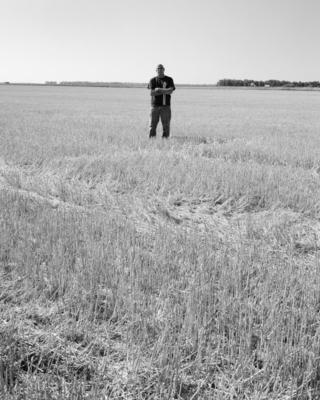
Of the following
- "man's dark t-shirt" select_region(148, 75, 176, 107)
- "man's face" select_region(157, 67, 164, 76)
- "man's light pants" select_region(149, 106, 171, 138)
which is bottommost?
"man's light pants" select_region(149, 106, 171, 138)

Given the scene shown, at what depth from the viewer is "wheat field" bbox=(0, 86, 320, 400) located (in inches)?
86.0

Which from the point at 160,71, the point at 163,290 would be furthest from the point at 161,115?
the point at 163,290

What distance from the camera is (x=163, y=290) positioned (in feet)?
10.1

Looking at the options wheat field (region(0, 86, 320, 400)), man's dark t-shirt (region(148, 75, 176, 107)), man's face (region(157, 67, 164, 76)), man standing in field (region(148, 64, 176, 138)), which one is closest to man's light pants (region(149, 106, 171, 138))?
man standing in field (region(148, 64, 176, 138))

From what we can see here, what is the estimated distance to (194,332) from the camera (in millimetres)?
2533

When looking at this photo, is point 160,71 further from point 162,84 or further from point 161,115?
point 161,115

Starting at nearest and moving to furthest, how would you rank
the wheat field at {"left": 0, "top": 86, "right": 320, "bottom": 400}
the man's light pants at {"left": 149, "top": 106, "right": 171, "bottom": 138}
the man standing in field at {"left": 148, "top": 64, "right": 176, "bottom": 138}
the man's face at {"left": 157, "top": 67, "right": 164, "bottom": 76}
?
1. the wheat field at {"left": 0, "top": 86, "right": 320, "bottom": 400}
2. the man's face at {"left": 157, "top": 67, "right": 164, "bottom": 76}
3. the man standing in field at {"left": 148, "top": 64, "right": 176, "bottom": 138}
4. the man's light pants at {"left": 149, "top": 106, "right": 171, "bottom": 138}

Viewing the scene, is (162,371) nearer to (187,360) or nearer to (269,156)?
(187,360)

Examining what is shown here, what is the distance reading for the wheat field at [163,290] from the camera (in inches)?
86.0

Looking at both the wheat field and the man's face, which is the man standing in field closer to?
the man's face

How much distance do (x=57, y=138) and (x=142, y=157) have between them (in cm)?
383

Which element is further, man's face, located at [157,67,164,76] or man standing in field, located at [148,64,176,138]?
man standing in field, located at [148,64,176,138]

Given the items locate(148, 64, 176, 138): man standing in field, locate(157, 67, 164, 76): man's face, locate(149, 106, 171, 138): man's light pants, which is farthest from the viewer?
locate(149, 106, 171, 138): man's light pants

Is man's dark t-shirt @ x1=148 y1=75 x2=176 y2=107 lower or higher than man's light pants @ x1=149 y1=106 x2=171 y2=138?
higher
